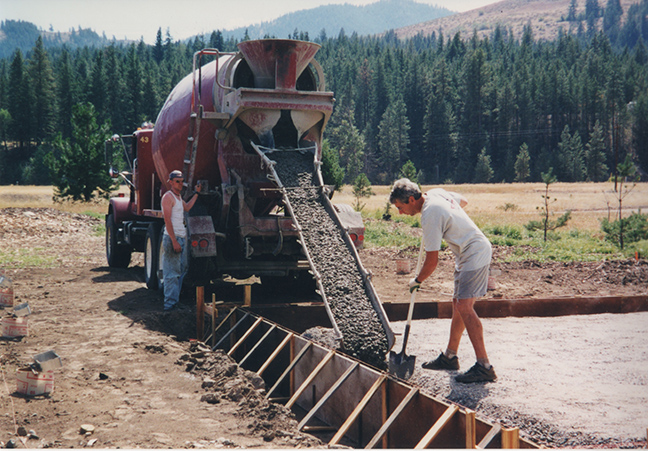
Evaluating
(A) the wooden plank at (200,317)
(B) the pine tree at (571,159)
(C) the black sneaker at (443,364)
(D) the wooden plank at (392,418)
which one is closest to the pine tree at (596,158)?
(B) the pine tree at (571,159)

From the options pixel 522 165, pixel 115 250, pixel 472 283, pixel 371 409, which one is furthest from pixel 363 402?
pixel 522 165

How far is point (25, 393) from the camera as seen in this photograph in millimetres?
5621

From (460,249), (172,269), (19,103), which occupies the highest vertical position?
(19,103)

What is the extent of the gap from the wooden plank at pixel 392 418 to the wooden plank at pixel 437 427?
30cm

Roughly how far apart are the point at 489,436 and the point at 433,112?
9613cm

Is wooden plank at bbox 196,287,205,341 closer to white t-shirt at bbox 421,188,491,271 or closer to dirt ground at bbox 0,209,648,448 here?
dirt ground at bbox 0,209,648,448

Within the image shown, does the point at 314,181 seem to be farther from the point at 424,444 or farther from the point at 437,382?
the point at 424,444

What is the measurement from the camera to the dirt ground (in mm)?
4668

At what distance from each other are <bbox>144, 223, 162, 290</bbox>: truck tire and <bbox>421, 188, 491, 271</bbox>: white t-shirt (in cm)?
623

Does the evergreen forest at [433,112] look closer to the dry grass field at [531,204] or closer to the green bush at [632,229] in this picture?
the dry grass field at [531,204]

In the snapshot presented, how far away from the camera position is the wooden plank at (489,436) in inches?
141

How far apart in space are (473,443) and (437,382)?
1854 millimetres

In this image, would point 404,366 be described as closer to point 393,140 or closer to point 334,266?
point 334,266

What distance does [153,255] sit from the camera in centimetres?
1061
